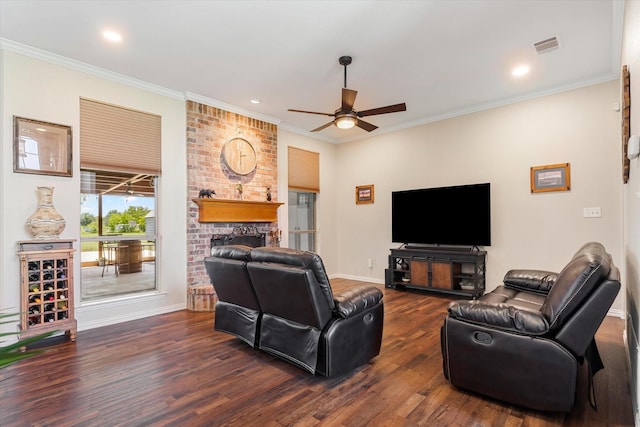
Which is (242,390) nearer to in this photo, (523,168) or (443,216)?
(443,216)

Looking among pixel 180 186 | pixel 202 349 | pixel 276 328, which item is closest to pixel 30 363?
pixel 202 349

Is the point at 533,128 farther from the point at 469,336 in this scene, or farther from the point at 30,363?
the point at 30,363

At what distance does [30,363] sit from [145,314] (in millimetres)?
1423

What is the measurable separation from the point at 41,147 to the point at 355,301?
11.7 ft

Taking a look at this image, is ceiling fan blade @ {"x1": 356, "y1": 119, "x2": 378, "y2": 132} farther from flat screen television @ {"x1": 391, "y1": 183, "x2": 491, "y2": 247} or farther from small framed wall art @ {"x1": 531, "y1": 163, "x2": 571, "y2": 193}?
small framed wall art @ {"x1": 531, "y1": 163, "x2": 571, "y2": 193}

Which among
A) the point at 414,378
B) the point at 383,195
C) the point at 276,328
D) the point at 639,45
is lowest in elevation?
the point at 414,378

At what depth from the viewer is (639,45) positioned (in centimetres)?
198

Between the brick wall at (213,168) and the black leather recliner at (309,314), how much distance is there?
2032 mm

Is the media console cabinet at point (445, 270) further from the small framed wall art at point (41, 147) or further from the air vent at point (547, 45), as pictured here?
the small framed wall art at point (41, 147)

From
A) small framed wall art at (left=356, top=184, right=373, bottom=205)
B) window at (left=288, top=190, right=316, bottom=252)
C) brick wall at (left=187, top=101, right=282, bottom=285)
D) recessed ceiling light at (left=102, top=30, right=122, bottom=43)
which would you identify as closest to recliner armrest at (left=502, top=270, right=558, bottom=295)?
small framed wall art at (left=356, top=184, right=373, bottom=205)

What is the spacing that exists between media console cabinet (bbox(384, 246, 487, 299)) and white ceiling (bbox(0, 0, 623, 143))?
2.29m

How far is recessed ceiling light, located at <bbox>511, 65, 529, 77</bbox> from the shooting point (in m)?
3.96

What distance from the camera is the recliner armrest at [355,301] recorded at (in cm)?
253

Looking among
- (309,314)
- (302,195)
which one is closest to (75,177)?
(309,314)
